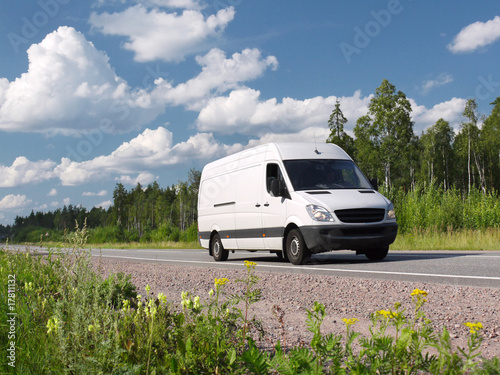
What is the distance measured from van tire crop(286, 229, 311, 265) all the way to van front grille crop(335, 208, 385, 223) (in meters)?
0.91

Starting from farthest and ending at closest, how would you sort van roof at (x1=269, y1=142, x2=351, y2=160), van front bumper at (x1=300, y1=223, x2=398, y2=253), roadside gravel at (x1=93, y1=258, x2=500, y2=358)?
van roof at (x1=269, y1=142, x2=351, y2=160)
van front bumper at (x1=300, y1=223, x2=398, y2=253)
roadside gravel at (x1=93, y1=258, x2=500, y2=358)

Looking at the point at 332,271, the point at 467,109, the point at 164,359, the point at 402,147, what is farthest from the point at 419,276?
the point at 467,109

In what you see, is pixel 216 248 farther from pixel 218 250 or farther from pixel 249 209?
pixel 249 209

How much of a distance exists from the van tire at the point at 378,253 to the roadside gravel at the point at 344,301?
11.0 feet

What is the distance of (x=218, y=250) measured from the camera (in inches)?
504

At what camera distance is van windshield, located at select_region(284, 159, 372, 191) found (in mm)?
10344

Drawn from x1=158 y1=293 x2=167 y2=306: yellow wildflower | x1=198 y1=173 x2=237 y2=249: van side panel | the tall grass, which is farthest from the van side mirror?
the tall grass

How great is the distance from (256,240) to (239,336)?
809 cm

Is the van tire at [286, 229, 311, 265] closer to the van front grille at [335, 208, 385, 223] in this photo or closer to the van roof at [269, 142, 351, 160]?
the van front grille at [335, 208, 385, 223]

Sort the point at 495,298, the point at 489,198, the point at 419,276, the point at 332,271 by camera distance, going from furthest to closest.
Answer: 1. the point at 489,198
2. the point at 332,271
3. the point at 419,276
4. the point at 495,298

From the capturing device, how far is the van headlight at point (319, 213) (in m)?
9.38

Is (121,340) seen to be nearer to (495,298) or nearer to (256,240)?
(495,298)

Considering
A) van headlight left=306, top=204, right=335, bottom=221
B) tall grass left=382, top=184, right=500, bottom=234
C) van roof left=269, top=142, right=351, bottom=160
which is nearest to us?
van headlight left=306, top=204, right=335, bottom=221

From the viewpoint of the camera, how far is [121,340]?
2.81m
